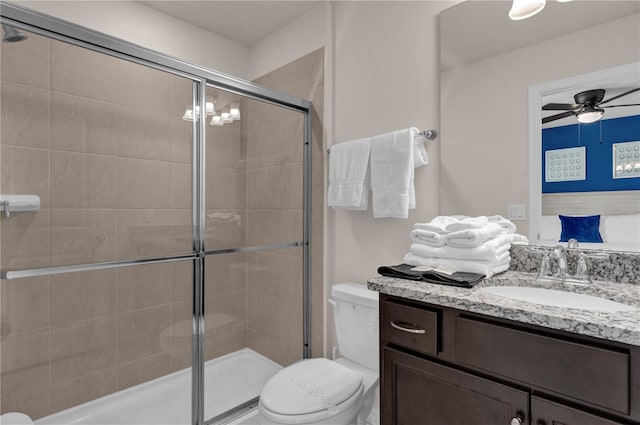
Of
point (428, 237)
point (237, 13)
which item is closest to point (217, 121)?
point (237, 13)

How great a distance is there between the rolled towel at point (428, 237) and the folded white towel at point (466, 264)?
59mm

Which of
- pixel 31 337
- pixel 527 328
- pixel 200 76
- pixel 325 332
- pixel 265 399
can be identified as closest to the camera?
pixel 527 328

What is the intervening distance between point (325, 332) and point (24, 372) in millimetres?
1490

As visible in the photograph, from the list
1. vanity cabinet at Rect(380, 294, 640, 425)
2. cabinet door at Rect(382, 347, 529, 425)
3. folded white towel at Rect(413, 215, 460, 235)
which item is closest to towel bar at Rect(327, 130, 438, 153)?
folded white towel at Rect(413, 215, 460, 235)

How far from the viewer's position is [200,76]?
66.5 inches

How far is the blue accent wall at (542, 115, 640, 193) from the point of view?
45.3 inches

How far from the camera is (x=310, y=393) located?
1374 mm

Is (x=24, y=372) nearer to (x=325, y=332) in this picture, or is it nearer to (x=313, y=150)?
(x=325, y=332)

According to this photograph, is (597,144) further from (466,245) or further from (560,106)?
(466,245)

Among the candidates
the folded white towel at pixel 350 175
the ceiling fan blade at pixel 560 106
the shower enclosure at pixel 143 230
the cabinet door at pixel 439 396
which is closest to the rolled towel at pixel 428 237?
the cabinet door at pixel 439 396

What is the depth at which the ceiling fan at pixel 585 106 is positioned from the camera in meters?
1.20

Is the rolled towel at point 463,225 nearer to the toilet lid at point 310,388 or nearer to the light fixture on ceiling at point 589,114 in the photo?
the light fixture on ceiling at point 589,114

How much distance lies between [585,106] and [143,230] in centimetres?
192

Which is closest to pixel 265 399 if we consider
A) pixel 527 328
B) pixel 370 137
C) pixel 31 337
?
pixel 527 328
